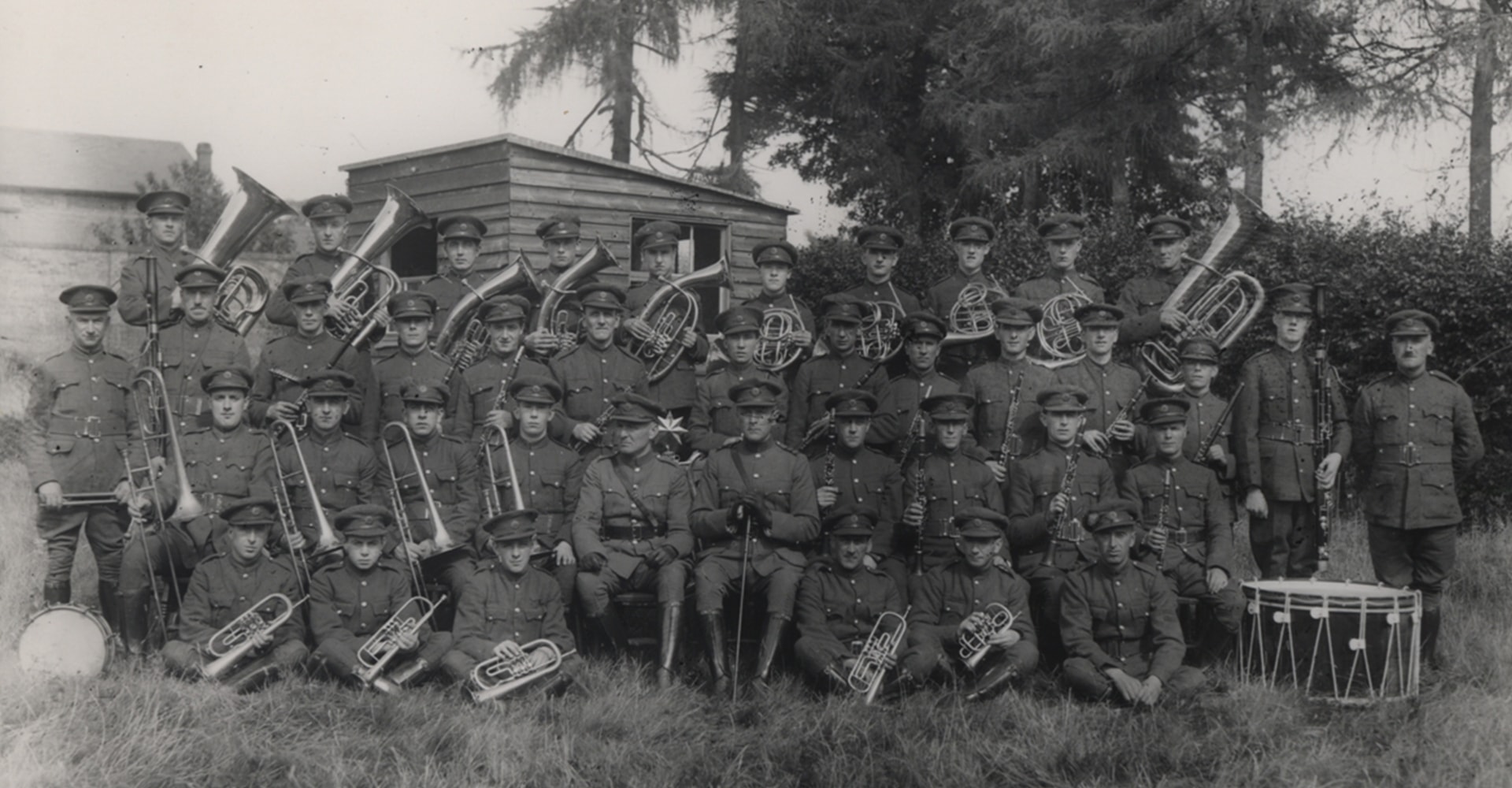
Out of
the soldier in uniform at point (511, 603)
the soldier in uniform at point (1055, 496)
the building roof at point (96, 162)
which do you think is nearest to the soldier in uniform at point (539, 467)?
the soldier in uniform at point (511, 603)

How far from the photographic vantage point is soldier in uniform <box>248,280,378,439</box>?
26.0 ft

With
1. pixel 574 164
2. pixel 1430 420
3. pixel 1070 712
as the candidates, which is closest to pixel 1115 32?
pixel 574 164

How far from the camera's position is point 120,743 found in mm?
5277

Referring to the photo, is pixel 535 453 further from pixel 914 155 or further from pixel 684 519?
pixel 914 155

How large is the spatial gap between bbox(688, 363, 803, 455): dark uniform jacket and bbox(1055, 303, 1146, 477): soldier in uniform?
187cm

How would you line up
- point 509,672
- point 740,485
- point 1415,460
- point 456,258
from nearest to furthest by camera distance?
point 509,672
point 1415,460
point 740,485
point 456,258

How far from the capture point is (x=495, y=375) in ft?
26.8

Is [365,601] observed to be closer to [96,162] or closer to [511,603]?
[511,603]

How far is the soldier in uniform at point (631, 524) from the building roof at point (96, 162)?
21400 mm

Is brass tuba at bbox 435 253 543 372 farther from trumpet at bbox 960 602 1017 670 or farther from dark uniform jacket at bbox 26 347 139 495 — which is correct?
trumpet at bbox 960 602 1017 670

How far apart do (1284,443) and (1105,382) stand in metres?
1.08

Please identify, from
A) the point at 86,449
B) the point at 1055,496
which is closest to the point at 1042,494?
the point at 1055,496

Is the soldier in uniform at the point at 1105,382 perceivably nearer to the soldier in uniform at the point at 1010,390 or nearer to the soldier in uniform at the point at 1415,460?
the soldier in uniform at the point at 1010,390

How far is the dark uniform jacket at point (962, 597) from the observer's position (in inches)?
260
